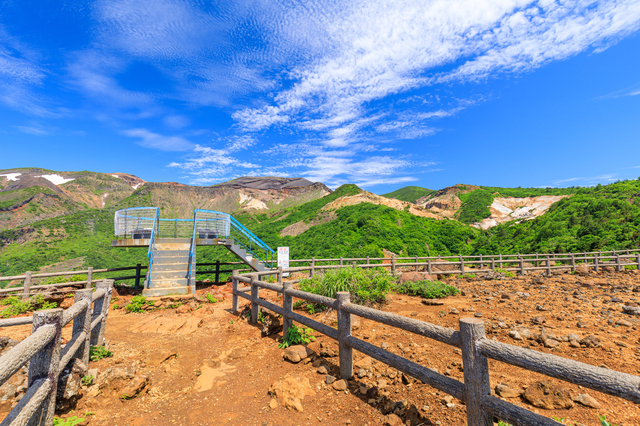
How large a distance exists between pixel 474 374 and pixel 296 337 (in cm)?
324

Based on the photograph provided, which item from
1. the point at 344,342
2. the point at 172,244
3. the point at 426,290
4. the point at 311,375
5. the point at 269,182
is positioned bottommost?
the point at 311,375

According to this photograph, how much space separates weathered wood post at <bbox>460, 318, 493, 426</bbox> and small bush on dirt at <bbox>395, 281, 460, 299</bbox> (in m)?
6.59

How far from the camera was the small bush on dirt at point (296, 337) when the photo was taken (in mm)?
4949

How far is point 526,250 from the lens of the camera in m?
30.4

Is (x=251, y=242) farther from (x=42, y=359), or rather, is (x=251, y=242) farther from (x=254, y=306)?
(x=42, y=359)

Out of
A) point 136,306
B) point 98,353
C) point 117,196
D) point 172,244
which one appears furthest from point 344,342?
point 117,196

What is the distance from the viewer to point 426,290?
8.73 meters

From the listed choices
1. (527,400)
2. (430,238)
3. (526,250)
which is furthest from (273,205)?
(527,400)

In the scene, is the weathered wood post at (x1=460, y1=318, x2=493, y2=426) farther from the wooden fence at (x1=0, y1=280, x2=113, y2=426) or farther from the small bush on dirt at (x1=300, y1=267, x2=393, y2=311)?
the small bush on dirt at (x1=300, y1=267, x2=393, y2=311)

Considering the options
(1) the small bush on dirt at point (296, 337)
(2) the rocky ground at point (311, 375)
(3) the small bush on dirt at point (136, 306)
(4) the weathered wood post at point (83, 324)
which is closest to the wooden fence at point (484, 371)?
(2) the rocky ground at point (311, 375)

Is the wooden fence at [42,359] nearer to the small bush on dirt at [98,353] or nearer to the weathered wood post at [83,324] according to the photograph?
the weathered wood post at [83,324]

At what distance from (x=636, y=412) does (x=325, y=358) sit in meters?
3.57

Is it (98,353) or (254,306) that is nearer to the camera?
(98,353)

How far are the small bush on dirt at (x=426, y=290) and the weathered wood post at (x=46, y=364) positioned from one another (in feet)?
27.8
